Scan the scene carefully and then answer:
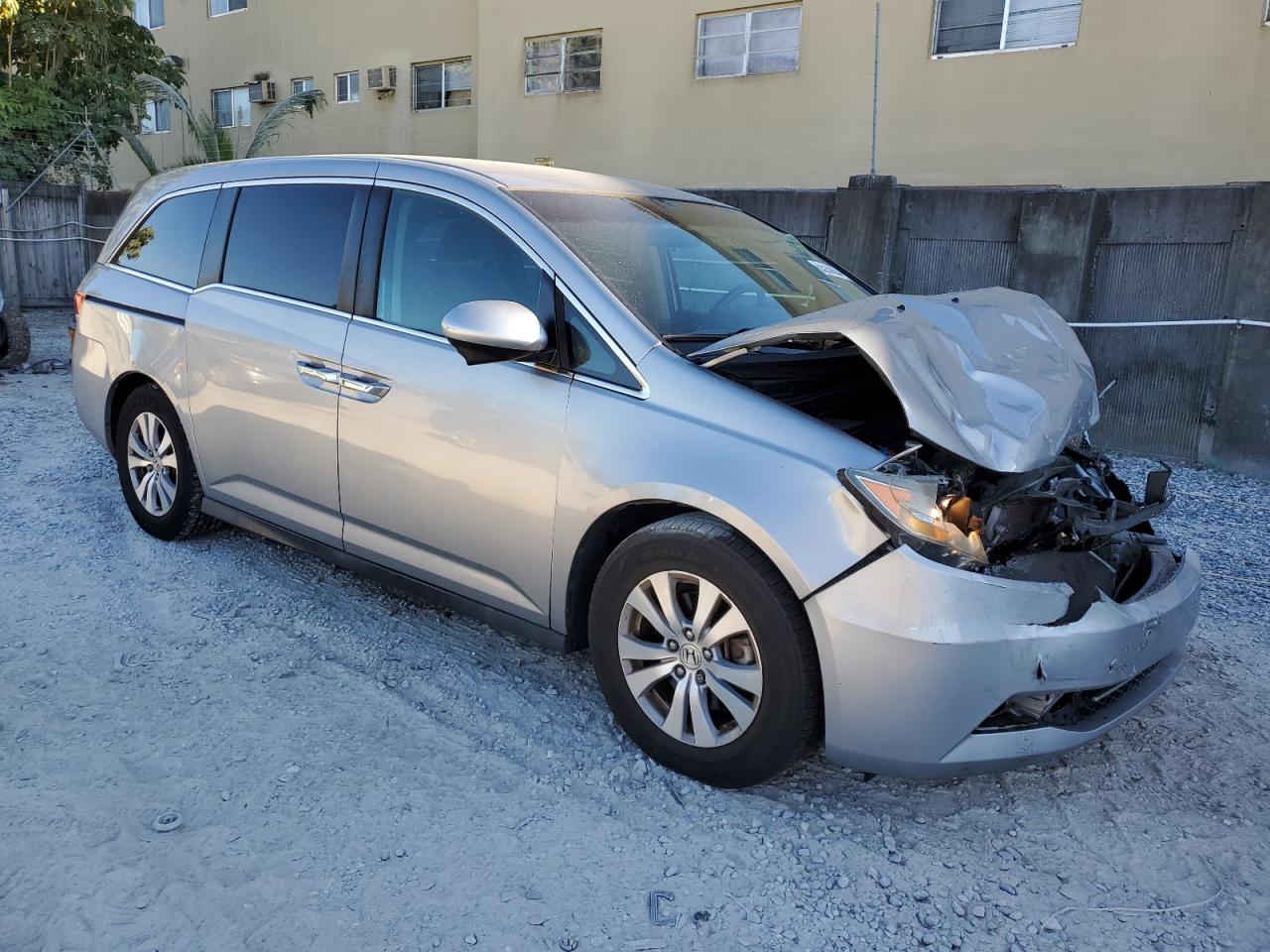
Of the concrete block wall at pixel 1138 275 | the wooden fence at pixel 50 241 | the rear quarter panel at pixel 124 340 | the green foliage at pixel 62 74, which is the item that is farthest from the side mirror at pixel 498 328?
the green foliage at pixel 62 74

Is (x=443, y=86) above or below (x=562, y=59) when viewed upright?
below

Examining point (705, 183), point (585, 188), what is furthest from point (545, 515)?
point (705, 183)

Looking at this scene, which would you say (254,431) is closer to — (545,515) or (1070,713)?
(545,515)

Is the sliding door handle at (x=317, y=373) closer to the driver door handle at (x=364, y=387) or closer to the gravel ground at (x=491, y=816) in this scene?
the driver door handle at (x=364, y=387)

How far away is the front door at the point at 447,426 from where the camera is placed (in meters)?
3.24

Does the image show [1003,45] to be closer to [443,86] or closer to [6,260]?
[443,86]

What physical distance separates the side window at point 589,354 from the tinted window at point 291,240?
117 centimetres

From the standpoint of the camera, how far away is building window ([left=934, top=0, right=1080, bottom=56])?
10930 mm

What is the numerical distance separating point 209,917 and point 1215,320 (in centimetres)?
718

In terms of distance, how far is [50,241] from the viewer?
14.7 m

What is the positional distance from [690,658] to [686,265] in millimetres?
1543

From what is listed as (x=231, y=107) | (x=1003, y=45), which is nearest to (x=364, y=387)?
(x=1003, y=45)

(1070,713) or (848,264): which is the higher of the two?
(848,264)

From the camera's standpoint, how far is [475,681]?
365cm
